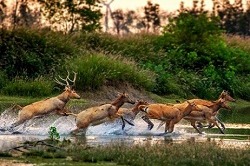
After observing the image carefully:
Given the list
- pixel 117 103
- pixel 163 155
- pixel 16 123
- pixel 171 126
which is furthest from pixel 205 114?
pixel 163 155

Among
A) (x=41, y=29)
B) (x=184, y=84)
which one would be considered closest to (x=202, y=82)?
(x=184, y=84)

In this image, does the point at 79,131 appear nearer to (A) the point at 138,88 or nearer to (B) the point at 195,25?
(A) the point at 138,88

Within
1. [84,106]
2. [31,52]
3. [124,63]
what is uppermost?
[31,52]

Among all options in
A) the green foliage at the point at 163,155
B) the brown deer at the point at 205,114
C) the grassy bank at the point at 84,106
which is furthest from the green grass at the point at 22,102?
the green foliage at the point at 163,155

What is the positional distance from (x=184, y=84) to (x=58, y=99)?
17604mm

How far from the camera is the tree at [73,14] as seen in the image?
4916 centimetres

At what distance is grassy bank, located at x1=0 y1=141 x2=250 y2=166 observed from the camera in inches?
557

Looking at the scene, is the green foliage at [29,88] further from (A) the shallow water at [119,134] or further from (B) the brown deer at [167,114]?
(B) the brown deer at [167,114]

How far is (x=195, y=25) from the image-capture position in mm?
45625

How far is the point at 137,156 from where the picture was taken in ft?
48.1

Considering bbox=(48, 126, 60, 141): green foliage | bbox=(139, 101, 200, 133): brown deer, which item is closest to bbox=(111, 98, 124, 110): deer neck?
bbox=(139, 101, 200, 133): brown deer

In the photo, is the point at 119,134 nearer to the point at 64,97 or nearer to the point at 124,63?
the point at 64,97

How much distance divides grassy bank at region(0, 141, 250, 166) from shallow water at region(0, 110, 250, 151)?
2068 mm

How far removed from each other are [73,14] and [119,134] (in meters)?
28.7
